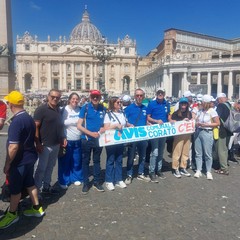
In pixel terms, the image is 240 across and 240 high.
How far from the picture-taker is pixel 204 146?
6.63 m

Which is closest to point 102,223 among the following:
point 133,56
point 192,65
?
point 192,65

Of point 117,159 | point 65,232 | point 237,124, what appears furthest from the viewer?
point 237,124

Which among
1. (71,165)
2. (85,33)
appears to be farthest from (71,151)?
(85,33)

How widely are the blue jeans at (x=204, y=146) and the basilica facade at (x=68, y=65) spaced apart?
90022 millimetres

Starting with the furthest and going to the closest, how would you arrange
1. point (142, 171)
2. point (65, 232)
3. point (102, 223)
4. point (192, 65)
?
1. point (192, 65)
2. point (142, 171)
3. point (102, 223)
4. point (65, 232)

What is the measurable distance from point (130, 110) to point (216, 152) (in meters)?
2.89

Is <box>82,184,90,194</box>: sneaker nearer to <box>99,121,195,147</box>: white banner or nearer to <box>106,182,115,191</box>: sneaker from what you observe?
<box>106,182,115,191</box>: sneaker

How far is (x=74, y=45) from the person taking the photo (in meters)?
101

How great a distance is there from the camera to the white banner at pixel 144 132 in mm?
5668

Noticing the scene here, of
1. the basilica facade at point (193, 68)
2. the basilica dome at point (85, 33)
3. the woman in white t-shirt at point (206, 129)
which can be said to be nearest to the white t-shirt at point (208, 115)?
the woman in white t-shirt at point (206, 129)

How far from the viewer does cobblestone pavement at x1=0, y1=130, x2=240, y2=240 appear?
3963mm

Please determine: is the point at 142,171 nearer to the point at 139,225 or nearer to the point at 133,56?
the point at 139,225

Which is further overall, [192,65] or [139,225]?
[192,65]

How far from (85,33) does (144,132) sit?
11195cm
